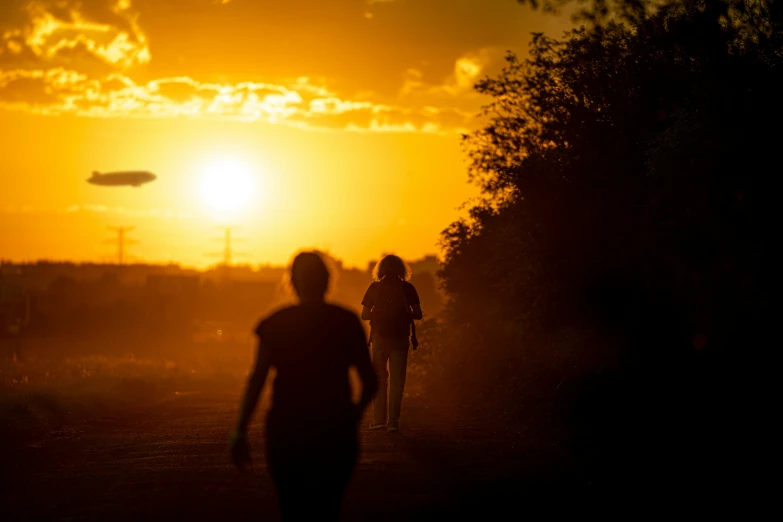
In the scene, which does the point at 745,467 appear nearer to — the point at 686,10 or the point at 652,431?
the point at 652,431

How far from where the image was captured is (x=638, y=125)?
60.9ft

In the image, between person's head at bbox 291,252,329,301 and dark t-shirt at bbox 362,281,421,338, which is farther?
dark t-shirt at bbox 362,281,421,338

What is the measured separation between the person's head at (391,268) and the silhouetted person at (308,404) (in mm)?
7053

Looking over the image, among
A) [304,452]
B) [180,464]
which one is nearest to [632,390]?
[180,464]

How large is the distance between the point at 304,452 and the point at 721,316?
7824 millimetres

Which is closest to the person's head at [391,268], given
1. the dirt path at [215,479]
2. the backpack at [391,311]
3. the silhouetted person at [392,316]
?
the silhouetted person at [392,316]

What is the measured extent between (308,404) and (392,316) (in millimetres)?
7172

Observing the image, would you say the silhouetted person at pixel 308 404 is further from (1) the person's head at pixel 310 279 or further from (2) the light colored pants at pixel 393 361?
(2) the light colored pants at pixel 393 361

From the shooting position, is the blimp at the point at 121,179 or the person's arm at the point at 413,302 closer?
the person's arm at the point at 413,302

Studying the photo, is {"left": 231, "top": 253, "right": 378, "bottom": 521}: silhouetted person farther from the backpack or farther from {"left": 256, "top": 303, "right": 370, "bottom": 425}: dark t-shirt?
the backpack

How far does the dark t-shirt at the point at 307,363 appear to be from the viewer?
17.8 feet

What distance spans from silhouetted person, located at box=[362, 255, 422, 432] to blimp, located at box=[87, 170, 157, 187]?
298ft

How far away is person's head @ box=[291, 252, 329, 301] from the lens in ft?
18.5

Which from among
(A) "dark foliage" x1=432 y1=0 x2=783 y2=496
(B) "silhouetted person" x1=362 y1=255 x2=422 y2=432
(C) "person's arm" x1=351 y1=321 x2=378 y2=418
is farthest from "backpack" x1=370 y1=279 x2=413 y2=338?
(C) "person's arm" x1=351 y1=321 x2=378 y2=418
